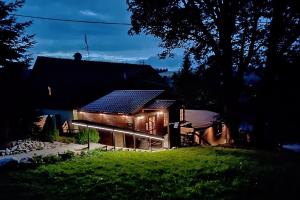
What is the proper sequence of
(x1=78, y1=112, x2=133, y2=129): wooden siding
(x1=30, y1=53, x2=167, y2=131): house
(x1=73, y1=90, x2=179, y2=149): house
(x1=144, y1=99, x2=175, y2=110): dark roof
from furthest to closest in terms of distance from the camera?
(x1=30, y1=53, x2=167, y2=131): house < (x1=144, y1=99, x2=175, y2=110): dark roof < (x1=78, y1=112, x2=133, y2=129): wooden siding < (x1=73, y1=90, x2=179, y2=149): house

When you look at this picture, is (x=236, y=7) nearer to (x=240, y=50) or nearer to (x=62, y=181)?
(x=240, y=50)

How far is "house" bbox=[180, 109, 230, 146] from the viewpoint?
28391 mm

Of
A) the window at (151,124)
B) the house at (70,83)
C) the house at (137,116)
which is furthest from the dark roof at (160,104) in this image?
the house at (70,83)

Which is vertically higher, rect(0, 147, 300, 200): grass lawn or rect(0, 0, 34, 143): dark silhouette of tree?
rect(0, 0, 34, 143): dark silhouette of tree

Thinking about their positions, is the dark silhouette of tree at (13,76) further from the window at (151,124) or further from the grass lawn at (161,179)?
the window at (151,124)

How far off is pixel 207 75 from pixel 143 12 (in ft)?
18.0

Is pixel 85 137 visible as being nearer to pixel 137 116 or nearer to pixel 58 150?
pixel 58 150

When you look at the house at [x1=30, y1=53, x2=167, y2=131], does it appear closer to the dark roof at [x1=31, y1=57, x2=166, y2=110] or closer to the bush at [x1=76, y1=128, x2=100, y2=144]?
the dark roof at [x1=31, y1=57, x2=166, y2=110]

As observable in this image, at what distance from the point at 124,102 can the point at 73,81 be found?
856 centimetres

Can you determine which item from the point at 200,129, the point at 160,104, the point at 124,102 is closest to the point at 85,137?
the point at 124,102

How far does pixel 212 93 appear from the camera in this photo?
19.1 metres

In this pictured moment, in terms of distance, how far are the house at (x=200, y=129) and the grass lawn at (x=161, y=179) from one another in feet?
44.5

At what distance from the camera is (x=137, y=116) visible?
26062mm

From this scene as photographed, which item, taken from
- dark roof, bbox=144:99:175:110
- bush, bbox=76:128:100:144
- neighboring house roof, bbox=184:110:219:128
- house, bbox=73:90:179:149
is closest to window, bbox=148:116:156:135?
house, bbox=73:90:179:149
